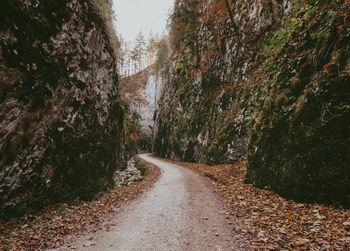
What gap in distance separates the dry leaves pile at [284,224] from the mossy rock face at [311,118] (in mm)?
515

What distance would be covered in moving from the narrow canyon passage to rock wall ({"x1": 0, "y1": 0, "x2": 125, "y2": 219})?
280 centimetres

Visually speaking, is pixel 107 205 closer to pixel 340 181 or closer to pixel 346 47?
pixel 340 181

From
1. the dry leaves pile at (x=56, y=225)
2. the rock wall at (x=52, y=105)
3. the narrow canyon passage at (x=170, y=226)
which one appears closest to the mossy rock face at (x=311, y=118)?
the narrow canyon passage at (x=170, y=226)

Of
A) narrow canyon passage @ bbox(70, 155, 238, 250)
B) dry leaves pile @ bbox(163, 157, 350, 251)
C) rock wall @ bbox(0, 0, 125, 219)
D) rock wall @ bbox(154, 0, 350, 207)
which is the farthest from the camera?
rock wall @ bbox(0, 0, 125, 219)

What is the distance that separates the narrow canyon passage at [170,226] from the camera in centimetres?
372

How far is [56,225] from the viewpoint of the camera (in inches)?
185

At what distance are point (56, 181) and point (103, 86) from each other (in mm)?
4955

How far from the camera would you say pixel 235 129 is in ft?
40.2

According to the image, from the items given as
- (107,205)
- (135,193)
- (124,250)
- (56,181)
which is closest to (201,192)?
(135,193)

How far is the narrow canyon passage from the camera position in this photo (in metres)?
3.72

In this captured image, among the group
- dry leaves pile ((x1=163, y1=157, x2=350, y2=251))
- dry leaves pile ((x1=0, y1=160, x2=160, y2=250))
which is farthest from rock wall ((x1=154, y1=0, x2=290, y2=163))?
dry leaves pile ((x1=0, y1=160, x2=160, y2=250))

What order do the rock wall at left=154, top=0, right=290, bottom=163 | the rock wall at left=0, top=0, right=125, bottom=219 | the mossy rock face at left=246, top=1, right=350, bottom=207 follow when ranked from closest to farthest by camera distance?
the mossy rock face at left=246, top=1, right=350, bottom=207
the rock wall at left=0, top=0, right=125, bottom=219
the rock wall at left=154, top=0, right=290, bottom=163

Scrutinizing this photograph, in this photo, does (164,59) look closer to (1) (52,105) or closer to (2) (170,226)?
(1) (52,105)

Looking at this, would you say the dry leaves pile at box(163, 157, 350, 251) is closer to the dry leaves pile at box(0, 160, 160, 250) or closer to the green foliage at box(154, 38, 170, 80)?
the dry leaves pile at box(0, 160, 160, 250)
